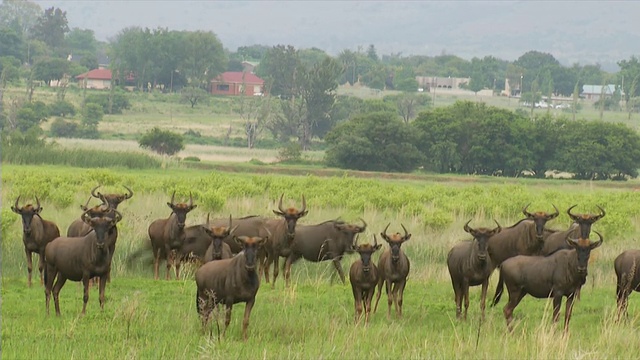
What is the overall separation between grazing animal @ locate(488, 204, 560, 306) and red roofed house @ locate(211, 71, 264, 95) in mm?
136681

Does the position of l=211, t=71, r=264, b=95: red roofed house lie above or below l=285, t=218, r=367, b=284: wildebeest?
below

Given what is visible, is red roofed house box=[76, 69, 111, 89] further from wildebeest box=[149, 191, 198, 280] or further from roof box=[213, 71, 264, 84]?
wildebeest box=[149, 191, 198, 280]

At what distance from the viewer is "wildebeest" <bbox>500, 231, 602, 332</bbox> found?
1556 centimetres

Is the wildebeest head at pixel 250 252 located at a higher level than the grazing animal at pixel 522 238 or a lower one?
higher

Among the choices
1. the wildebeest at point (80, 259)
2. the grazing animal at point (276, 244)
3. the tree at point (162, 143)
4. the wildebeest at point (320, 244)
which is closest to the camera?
the wildebeest at point (80, 259)

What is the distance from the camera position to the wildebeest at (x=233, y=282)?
14484 mm

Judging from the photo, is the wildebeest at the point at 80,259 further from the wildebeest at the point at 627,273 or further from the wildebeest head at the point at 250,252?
the wildebeest at the point at 627,273

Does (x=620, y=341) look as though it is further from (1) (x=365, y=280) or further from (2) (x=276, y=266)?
(2) (x=276, y=266)

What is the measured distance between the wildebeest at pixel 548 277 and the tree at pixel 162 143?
65.5 meters

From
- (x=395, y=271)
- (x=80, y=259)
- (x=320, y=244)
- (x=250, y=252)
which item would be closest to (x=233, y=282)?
(x=250, y=252)

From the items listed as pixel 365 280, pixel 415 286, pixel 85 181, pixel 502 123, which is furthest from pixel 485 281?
pixel 502 123

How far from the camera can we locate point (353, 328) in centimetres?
1516

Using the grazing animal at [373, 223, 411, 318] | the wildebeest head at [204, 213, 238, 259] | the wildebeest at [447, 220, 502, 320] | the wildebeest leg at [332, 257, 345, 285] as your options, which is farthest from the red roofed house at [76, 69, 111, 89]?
the grazing animal at [373, 223, 411, 318]

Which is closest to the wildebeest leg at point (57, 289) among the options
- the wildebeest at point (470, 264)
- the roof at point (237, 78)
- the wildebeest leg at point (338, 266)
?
the wildebeest leg at point (338, 266)
